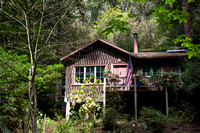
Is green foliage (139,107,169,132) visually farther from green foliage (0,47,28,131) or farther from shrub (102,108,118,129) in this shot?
green foliage (0,47,28,131)

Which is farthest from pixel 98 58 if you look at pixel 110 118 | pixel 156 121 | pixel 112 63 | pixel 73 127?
pixel 156 121

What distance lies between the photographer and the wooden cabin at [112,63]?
48.2ft

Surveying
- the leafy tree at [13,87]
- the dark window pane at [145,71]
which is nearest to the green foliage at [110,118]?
the leafy tree at [13,87]

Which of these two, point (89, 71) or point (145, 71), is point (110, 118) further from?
point (145, 71)

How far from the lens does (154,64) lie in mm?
15336

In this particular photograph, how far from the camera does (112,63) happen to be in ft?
49.0

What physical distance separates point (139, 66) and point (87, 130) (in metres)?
7.61

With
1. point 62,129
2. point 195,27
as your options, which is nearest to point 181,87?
point 62,129

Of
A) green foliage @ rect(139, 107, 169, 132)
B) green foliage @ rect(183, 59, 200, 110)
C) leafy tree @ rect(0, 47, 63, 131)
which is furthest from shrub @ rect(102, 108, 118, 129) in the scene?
green foliage @ rect(183, 59, 200, 110)

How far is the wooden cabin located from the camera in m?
14.7

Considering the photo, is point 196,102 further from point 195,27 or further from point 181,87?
point 195,27

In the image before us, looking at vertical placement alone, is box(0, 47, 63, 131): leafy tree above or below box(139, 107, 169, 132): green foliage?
above

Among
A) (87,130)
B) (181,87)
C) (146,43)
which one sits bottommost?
(87,130)

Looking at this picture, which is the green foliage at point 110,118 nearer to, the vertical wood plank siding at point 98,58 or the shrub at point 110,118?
the shrub at point 110,118
